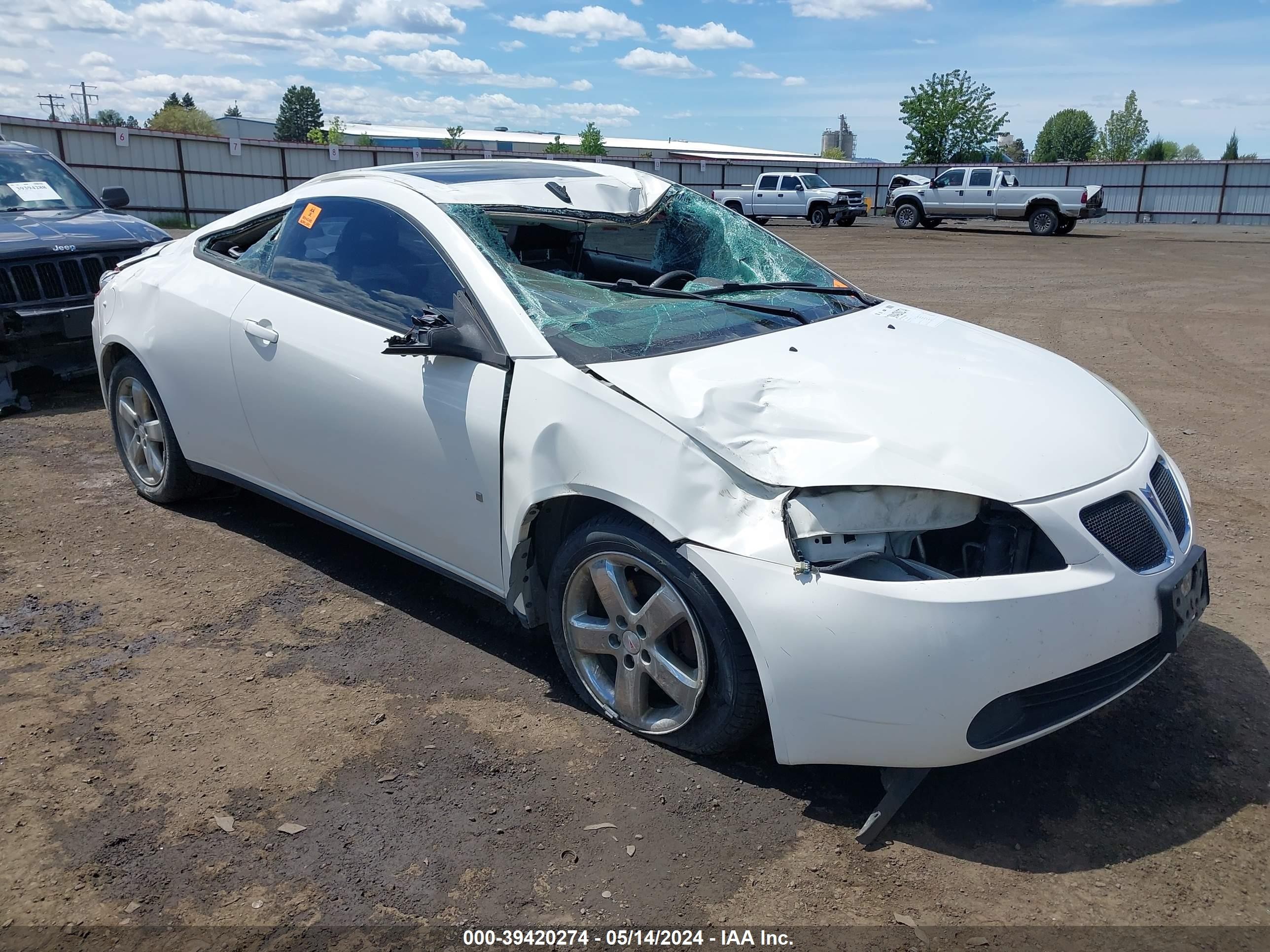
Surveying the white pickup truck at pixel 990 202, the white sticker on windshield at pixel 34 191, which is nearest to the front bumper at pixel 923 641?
the white sticker on windshield at pixel 34 191

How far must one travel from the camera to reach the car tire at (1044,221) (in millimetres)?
27547

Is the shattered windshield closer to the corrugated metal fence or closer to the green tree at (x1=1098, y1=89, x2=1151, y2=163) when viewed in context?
the corrugated metal fence

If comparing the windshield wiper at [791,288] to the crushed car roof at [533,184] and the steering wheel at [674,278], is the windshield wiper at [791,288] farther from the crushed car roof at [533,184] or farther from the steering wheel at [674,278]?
the crushed car roof at [533,184]

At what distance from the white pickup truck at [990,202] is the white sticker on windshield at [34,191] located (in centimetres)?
2509

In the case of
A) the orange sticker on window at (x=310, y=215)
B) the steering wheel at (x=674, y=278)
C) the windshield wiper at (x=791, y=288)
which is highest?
the orange sticker on window at (x=310, y=215)

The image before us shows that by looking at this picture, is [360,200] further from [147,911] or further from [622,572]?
[147,911]

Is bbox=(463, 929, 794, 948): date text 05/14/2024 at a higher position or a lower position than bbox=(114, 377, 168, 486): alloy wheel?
lower

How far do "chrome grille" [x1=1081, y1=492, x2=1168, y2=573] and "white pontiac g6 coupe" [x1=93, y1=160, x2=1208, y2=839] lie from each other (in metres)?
0.01

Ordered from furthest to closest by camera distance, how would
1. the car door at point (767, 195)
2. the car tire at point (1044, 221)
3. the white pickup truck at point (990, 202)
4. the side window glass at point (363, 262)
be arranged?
the car door at point (767, 195), the car tire at point (1044, 221), the white pickup truck at point (990, 202), the side window glass at point (363, 262)

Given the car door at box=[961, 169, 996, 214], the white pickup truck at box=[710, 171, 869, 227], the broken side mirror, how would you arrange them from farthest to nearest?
the white pickup truck at box=[710, 171, 869, 227], the car door at box=[961, 169, 996, 214], the broken side mirror

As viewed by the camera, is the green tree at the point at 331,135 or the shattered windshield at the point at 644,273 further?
the green tree at the point at 331,135

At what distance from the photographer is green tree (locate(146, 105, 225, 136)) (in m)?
93.6

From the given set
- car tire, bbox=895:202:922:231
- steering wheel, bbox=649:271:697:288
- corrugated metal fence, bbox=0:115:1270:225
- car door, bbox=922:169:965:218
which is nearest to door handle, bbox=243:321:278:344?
steering wheel, bbox=649:271:697:288

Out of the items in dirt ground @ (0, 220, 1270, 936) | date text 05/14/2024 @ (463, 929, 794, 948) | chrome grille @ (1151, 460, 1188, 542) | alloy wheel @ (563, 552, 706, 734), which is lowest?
date text 05/14/2024 @ (463, 929, 794, 948)
